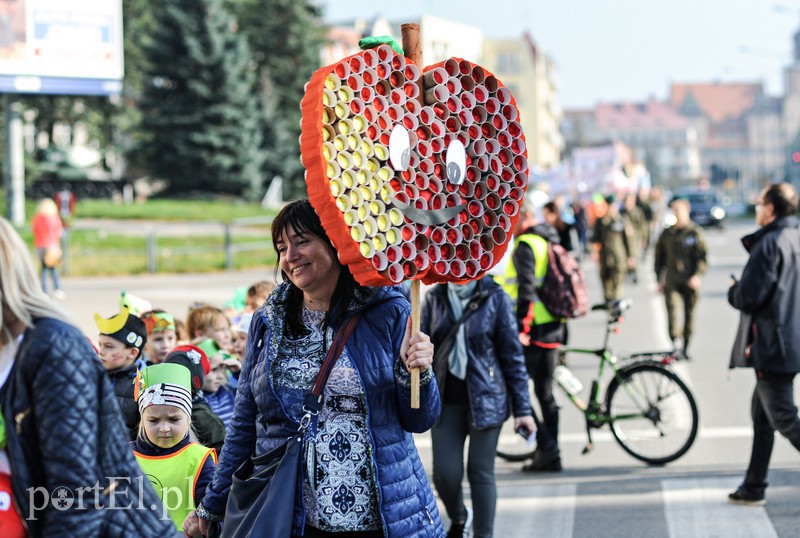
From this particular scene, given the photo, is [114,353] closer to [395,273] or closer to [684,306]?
[395,273]

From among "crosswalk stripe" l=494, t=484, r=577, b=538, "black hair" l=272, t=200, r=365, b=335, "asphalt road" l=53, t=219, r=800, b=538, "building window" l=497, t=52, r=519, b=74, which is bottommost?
"crosswalk stripe" l=494, t=484, r=577, b=538

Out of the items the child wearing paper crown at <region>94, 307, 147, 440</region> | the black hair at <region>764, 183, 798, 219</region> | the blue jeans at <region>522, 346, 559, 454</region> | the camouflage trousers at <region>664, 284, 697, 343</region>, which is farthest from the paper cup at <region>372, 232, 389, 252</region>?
the camouflage trousers at <region>664, 284, 697, 343</region>

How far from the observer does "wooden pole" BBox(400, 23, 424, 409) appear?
12.2 feet

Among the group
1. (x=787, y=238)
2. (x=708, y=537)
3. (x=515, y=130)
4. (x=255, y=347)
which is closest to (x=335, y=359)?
(x=255, y=347)

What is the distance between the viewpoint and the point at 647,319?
18.5m

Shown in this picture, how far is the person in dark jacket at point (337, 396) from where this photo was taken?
3.75 metres

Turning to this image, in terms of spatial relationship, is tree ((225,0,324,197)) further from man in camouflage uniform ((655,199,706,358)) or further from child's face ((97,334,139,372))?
child's face ((97,334,139,372))

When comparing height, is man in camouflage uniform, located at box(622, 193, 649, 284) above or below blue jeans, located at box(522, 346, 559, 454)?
above

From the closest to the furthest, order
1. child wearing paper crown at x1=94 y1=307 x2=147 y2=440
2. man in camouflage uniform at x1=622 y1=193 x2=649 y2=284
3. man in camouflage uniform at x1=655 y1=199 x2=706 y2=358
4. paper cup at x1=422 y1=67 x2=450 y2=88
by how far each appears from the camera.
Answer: paper cup at x1=422 y1=67 x2=450 y2=88
child wearing paper crown at x1=94 y1=307 x2=147 y2=440
man in camouflage uniform at x1=655 y1=199 x2=706 y2=358
man in camouflage uniform at x1=622 y1=193 x2=649 y2=284

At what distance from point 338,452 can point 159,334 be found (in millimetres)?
3171

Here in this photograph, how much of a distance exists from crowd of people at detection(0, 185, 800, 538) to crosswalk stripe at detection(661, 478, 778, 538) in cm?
23

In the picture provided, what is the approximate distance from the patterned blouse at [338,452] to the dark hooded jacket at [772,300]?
412cm

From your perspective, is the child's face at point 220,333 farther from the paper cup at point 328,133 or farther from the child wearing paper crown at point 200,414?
the paper cup at point 328,133

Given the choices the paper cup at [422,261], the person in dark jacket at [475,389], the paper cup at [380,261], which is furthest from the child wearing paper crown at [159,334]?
the paper cup at [380,261]
